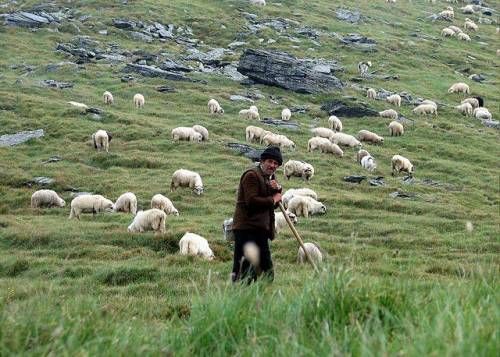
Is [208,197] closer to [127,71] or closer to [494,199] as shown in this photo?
[494,199]

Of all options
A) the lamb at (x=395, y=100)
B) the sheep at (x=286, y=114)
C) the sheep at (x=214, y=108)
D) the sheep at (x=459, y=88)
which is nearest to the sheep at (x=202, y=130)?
the sheep at (x=214, y=108)

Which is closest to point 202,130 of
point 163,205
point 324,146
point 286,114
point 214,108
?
point 324,146

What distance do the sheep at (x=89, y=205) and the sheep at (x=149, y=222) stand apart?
3.57m

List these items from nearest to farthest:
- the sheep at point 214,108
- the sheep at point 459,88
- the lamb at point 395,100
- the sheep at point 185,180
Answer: the sheep at point 185,180 → the sheep at point 214,108 → the lamb at point 395,100 → the sheep at point 459,88

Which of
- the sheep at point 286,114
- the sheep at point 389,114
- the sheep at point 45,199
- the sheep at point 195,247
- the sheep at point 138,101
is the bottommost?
the sheep at point 138,101

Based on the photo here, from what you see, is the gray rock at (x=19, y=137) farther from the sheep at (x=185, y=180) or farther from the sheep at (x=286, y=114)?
the sheep at (x=286, y=114)

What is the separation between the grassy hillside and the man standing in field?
2.73 ft

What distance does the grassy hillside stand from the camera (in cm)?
448

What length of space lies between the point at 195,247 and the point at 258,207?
5.52 meters

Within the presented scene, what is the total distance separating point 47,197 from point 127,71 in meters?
27.6

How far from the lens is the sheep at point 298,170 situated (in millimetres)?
26172

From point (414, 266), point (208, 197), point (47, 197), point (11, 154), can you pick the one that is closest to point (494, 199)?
point (208, 197)

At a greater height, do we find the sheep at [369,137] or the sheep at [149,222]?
the sheep at [149,222]

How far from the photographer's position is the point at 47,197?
2148cm
